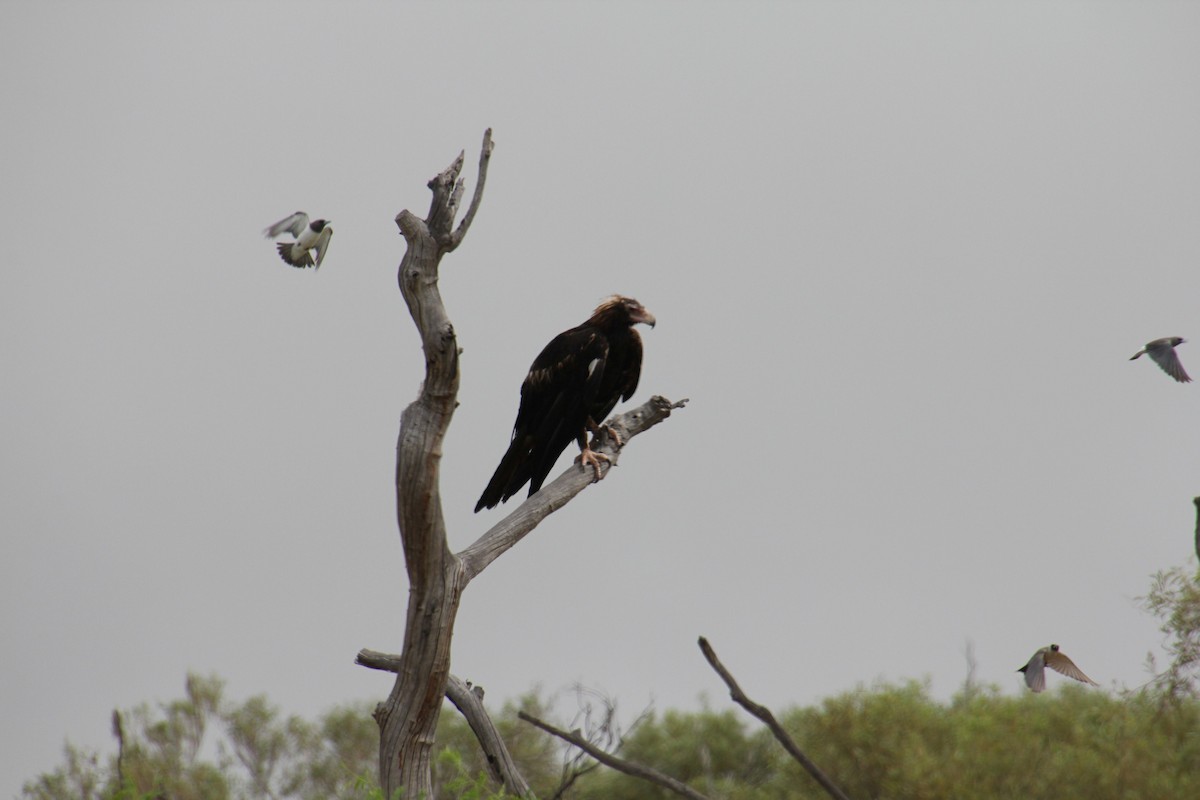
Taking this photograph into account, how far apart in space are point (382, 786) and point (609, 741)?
2917mm

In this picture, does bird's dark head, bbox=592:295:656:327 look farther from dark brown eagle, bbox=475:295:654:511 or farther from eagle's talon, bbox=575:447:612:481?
eagle's talon, bbox=575:447:612:481

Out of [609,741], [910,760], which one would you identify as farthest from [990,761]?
[609,741]

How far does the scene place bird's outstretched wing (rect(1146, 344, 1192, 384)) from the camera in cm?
782

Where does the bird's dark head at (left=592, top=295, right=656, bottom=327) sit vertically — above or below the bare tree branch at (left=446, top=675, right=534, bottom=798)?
above

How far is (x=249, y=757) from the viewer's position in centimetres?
2489

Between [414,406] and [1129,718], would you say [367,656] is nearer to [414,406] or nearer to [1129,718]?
[414,406]

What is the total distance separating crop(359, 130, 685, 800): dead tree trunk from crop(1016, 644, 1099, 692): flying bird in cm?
284

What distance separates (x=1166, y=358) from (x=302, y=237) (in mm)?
5464

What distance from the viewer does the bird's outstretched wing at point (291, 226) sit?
17.9ft

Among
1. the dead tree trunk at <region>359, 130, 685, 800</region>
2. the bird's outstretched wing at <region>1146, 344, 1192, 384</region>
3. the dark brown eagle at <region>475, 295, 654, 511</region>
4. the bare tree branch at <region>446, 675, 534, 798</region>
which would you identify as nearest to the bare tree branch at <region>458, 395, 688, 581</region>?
the dead tree trunk at <region>359, 130, 685, 800</region>

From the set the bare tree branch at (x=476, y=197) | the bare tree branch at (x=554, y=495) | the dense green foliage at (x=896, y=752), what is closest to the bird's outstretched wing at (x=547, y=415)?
the bare tree branch at (x=554, y=495)

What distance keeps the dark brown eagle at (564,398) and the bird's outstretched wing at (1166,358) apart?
10.5 feet

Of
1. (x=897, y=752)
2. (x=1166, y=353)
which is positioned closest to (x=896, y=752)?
(x=897, y=752)

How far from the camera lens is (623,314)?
783 centimetres
